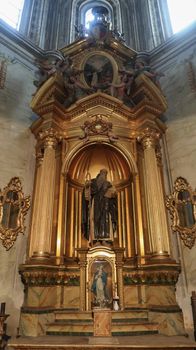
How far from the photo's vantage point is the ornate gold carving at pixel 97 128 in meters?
6.60

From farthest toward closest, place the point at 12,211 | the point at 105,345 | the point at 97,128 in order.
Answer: the point at 97,128, the point at 12,211, the point at 105,345

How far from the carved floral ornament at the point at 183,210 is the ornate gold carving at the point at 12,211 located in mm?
3072

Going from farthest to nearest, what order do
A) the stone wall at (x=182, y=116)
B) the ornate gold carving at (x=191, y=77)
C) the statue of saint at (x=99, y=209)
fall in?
the ornate gold carving at (x=191, y=77), the statue of saint at (x=99, y=209), the stone wall at (x=182, y=116)

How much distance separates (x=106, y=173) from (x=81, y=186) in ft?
2.18

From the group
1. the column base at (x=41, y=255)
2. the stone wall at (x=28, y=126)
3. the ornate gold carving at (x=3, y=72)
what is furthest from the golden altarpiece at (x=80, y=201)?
the ornate gold carving at (x=3, y=72)

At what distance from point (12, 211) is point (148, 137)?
332 centimetres

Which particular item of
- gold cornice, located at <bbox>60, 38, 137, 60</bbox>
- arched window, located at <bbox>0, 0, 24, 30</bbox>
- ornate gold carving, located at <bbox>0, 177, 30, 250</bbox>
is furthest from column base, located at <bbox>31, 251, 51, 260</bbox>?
arched window, located at <bbox>0, 0, 24, 30</bbox>

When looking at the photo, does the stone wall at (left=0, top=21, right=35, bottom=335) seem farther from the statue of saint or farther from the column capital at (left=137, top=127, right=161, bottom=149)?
the column capital at (left=137, top=127, right=161, bottom=149)

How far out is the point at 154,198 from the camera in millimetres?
5836

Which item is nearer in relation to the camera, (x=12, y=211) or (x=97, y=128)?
(x=12, y=211)

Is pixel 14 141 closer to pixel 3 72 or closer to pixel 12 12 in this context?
pixel 3 72

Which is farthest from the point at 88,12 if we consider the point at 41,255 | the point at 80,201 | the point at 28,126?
the point at 41,255

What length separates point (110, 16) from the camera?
35.4 feet

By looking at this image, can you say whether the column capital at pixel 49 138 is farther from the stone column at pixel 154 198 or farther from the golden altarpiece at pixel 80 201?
the stone column at pixel 154 198
